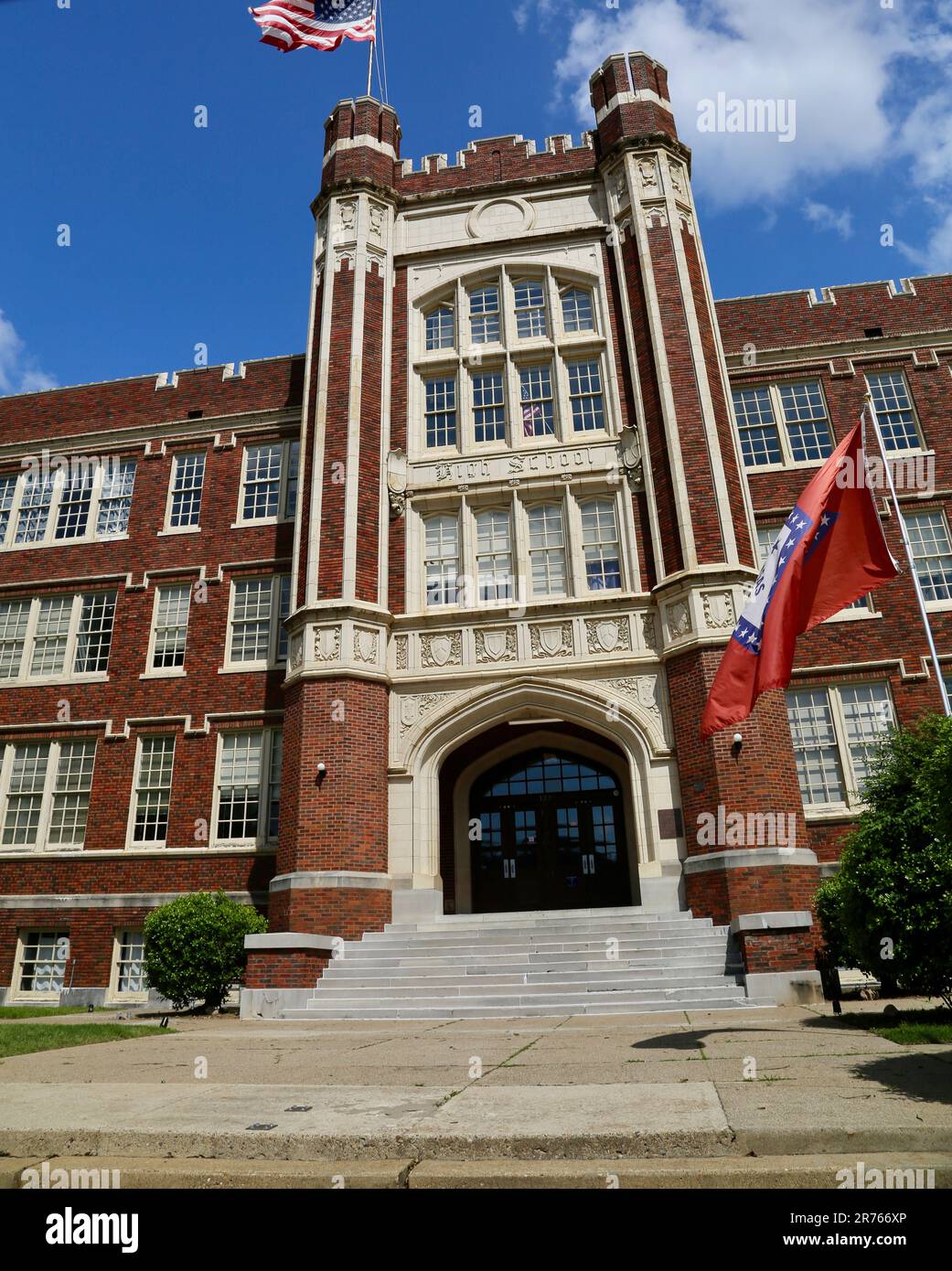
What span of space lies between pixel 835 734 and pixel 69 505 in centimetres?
2088

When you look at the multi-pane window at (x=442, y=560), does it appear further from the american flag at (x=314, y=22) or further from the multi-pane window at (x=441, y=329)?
the american flag at (x=314, y=22)

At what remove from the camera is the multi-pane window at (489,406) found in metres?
20.8

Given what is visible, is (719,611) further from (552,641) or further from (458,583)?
(458,583)

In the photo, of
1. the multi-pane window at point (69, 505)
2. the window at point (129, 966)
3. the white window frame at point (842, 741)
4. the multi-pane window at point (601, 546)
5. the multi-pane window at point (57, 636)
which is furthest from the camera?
the multi-pane window at point (69, 505)

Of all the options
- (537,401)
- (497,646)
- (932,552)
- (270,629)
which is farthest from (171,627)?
(932,552)

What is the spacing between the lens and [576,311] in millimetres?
21453

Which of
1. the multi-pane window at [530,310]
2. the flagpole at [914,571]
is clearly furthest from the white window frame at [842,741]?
the multi-pane window at [530,310]

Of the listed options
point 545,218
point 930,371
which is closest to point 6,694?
point 545,218

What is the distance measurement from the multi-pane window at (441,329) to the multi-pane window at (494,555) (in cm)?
504

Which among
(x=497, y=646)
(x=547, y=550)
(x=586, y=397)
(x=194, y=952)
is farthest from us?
(x=586, y=397)

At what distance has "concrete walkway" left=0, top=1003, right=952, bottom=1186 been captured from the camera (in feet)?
13.5

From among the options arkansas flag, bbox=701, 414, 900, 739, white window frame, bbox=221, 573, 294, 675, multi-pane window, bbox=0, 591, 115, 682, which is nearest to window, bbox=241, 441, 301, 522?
white window frame, bbox=221, 573, 294, 675

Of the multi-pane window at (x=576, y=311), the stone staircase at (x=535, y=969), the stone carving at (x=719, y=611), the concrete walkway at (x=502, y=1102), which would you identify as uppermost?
the multi-pane window at (x=576, y=311)

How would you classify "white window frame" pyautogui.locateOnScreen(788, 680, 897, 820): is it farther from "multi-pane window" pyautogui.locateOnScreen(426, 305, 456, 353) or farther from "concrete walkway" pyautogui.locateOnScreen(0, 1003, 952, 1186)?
"multi-pane window" pyautogui.locateOnScreen(426, 305, 456, 353)
